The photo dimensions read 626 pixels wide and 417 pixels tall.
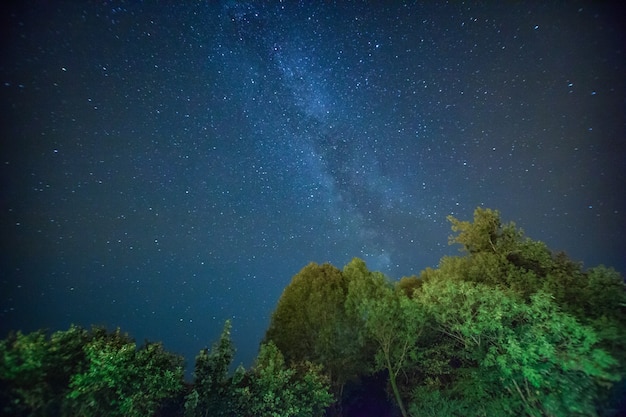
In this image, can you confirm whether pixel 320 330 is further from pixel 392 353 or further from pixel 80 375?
pixel 80 375

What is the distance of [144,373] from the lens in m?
13.7

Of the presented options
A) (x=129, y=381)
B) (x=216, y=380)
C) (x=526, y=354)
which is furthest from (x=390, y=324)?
(x=129, y=381)

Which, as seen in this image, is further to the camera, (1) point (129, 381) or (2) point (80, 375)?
(1) point (129, 381)

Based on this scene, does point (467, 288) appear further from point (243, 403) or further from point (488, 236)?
point (243, 403)

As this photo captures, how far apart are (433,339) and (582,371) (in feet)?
31.7

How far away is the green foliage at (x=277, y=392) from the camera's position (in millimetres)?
15883

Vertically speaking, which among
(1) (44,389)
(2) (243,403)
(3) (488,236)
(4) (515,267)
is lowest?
(2) (243,403)

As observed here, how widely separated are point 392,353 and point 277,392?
1128cm

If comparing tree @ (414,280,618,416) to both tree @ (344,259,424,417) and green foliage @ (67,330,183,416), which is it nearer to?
tree @ (344,259,424,417)

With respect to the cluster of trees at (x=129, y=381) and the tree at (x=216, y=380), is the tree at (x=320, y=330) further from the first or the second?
the tree at (x=216, y=380)

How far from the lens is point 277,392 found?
16.7m

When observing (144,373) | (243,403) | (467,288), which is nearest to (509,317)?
(467,288)

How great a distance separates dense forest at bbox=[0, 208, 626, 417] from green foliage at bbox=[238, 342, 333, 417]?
8cm

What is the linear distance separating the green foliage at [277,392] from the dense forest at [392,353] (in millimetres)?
76
